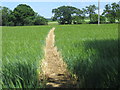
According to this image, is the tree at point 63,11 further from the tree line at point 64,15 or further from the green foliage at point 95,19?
the green foliage at point 95,19

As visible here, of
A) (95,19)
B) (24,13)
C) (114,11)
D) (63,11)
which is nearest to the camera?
(63,11)

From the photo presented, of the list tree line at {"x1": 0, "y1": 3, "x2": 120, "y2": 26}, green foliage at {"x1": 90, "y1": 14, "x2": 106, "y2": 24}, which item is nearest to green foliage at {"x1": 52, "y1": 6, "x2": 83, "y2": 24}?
tree line at {"x1": 0, "y1": 3, "x2": 120, "y2": 26}

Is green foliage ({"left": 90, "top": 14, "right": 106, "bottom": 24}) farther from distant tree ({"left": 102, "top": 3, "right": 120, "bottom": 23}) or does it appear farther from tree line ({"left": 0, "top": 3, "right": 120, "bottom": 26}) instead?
distant tree ({"left": 102, "top": 3, "right": 120, "bottom": 23})

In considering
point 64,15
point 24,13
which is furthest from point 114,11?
point 64,15

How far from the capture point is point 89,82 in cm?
229

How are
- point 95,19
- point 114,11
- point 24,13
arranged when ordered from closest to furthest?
point 24,13 < point 114,11 < point 95,19

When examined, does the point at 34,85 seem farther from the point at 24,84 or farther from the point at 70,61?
the point at 70,61

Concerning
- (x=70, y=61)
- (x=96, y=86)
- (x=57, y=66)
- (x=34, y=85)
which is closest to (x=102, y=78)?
(x=96, y=86)

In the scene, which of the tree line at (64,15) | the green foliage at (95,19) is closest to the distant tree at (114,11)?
the tree line at (64,15)

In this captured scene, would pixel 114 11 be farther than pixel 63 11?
Yes

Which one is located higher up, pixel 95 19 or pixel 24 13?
pixel 24 13

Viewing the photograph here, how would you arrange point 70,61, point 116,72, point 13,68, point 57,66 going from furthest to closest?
point 57,66 < point 70,61 < point 13,68 < point 116,72

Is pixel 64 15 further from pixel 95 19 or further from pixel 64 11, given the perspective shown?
pixel 95 19

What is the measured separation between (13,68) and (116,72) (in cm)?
140
